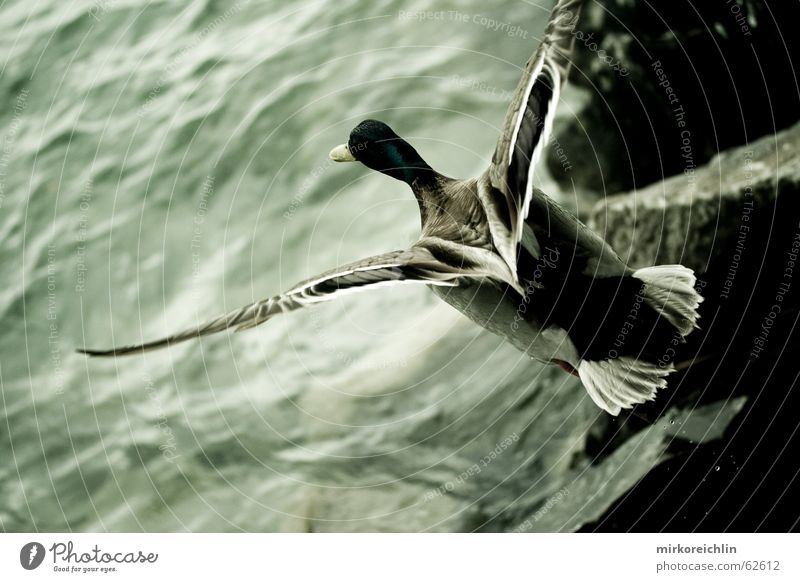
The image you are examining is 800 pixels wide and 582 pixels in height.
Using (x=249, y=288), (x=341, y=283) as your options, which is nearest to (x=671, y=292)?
(x=341, y=283)

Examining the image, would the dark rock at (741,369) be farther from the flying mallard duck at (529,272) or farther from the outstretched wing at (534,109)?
the outstretched wing at (534,109)

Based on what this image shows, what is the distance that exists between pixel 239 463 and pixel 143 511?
0.13m

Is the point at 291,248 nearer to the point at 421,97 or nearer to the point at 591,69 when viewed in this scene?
the point at 421,97

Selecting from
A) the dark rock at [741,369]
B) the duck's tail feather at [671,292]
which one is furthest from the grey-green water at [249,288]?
the duck's tail feather at [671,292]

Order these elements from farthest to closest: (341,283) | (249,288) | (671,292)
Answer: (249,288) < (671,292) < (341,283)

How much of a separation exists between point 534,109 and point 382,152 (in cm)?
21

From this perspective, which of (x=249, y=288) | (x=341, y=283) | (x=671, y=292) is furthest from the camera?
(x=249, y=288)

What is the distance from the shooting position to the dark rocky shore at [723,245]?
854 mm

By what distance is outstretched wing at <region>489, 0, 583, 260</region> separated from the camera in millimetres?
655

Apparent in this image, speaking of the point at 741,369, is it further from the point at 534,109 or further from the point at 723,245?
the point at 534,109

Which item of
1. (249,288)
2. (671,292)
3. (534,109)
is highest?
(534,109)

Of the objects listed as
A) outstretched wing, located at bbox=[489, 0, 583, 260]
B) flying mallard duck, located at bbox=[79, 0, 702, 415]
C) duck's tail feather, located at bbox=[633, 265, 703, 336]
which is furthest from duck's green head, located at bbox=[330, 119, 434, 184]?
duck's tail feather, located at bbox=[633, 265, 703, 336]

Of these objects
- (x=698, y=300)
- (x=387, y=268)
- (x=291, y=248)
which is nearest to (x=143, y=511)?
(x=291, y=248)

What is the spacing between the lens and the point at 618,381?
0.80 meters
